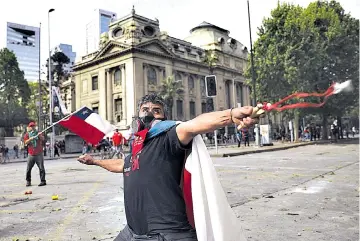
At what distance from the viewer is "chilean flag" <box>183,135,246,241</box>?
1.90m

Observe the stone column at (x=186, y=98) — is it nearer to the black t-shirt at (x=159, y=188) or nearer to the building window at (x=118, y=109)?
the building window at (x=118, y=109)

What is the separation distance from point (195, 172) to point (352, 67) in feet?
101

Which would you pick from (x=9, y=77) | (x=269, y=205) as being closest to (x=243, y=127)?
(x=269, y=205)

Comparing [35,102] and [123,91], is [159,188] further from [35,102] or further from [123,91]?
[35,102]

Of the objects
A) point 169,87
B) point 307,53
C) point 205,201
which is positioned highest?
point 169,87

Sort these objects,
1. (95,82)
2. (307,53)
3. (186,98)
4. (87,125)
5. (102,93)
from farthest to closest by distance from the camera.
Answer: (186,98) < (95,82) < (102,93) < (307,53) < (87,125)

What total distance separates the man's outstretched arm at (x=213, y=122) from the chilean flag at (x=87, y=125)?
4.00 m

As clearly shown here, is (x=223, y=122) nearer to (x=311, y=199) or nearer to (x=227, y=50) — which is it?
(x=311, y=199)

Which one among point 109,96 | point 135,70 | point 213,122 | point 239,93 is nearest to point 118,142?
point 213,122

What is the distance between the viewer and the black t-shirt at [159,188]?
1.97 metres

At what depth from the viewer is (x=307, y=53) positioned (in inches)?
1111

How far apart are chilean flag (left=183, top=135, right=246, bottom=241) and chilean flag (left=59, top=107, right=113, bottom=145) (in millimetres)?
3932

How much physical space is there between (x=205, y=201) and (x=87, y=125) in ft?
13.7

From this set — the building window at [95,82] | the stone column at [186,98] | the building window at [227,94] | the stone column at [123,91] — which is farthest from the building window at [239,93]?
the building window at [95,82]
